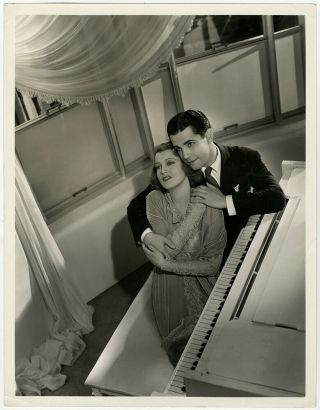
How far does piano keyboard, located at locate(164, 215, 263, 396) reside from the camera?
240cm

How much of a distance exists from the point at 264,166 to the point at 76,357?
148 centimetres

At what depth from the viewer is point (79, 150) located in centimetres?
301

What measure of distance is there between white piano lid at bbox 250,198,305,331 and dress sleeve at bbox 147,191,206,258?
43cm

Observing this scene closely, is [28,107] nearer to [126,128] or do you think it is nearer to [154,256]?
[126,128]

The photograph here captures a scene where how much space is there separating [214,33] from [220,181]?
813 mm

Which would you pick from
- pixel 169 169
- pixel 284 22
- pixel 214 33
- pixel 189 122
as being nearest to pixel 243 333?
pixel 169 169

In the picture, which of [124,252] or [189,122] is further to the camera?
[124,252]

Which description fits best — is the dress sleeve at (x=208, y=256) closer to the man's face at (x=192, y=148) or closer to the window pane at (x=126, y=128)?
the man's face at (x=192, y=148)

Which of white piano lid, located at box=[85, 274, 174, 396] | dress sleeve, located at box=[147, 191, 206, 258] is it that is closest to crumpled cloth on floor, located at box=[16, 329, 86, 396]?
white piano lid, located at box=[85, 274, 174, 396]

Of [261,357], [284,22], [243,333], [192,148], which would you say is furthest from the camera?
[192,148]

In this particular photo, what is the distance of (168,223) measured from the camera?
111 inches

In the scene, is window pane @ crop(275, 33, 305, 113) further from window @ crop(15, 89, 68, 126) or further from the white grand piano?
window @ crop(15, 89, 68, 126)

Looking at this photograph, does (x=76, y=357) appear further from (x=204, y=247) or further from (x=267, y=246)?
(x=267, y=246)

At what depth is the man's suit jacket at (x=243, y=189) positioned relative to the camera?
2814 mm
